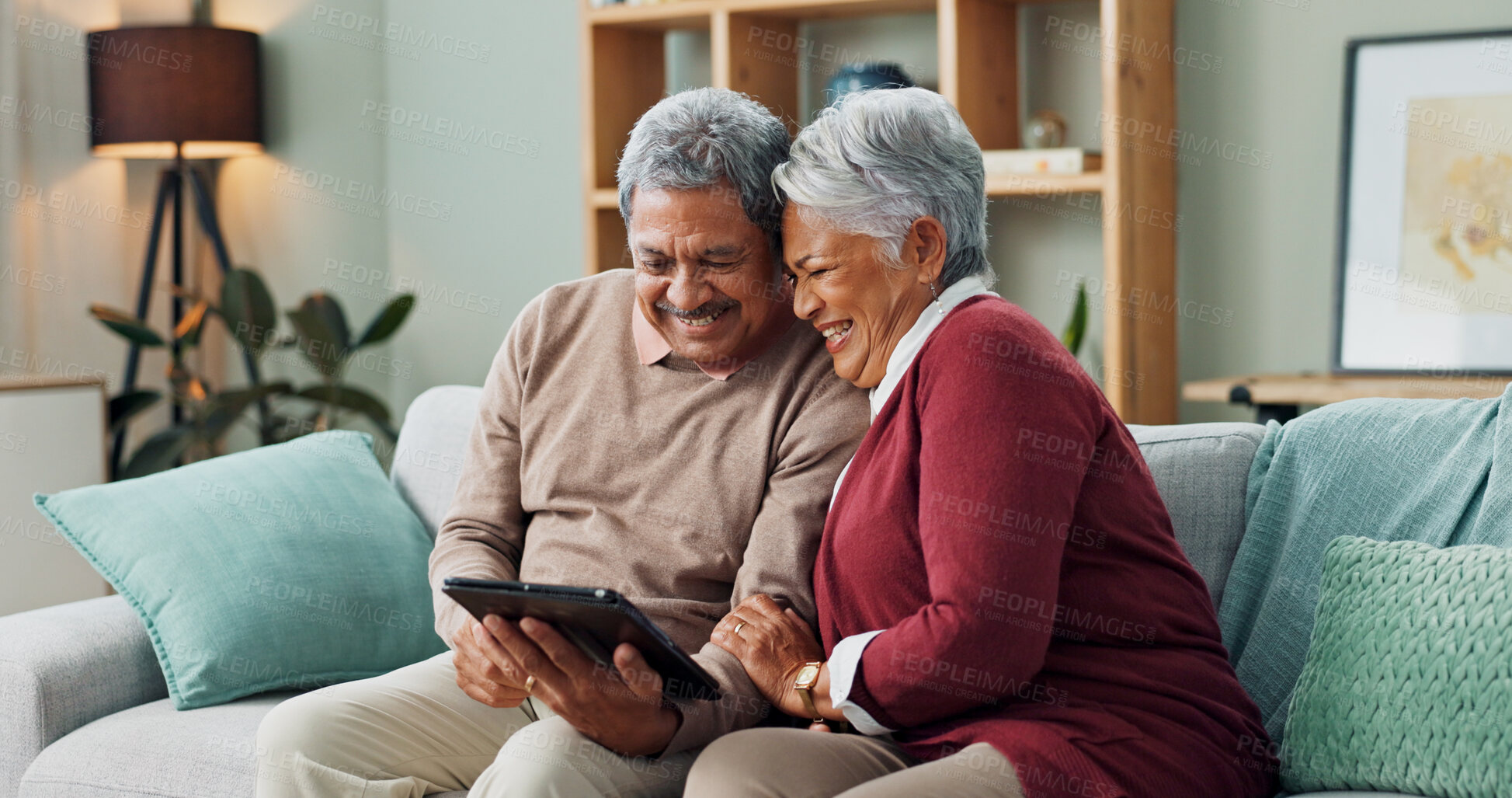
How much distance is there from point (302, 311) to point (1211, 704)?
2983 mm

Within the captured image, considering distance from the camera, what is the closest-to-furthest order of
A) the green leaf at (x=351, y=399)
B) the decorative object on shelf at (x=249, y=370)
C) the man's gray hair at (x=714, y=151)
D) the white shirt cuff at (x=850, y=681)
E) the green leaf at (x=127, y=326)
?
Result: the white shirt cuff at (x=850, y=681), the man's gray hair at (x=714, y=151), the green leaf at (x=127, y=326), the decorative object on shelf at (x=249, y=370), the green leaf at (x=351, y=399)

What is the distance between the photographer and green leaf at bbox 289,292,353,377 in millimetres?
3834

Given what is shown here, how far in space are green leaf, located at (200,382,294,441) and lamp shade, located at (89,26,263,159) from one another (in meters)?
0.73

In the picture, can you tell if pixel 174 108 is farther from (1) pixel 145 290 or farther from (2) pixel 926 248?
(2) pixel 926 248

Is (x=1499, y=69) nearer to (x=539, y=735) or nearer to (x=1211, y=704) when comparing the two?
(x=1211, y=704)

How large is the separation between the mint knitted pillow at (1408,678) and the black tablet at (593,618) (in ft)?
2.30

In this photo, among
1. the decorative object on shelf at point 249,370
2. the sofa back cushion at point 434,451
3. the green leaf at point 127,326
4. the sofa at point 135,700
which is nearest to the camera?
the sofa at point 135,700

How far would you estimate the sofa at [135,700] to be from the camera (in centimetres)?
184

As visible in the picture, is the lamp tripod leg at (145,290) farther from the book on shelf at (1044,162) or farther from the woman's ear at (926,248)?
the woman's ear at (926,248)

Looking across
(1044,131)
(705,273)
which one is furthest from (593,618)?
(1044,131)

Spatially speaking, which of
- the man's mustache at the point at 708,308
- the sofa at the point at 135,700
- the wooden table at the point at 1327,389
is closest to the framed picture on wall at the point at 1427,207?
the wooden table at the point at 1327,389

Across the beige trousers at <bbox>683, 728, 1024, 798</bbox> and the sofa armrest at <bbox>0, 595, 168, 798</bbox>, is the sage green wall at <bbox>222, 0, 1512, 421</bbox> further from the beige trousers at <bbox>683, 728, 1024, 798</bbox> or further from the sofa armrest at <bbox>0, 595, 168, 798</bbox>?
the sofa armrest at <bbox>0, 595, 168, 798</bbox>

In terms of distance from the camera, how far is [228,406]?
3.79m

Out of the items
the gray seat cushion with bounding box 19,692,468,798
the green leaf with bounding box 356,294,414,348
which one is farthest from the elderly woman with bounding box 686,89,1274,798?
the green leaf with bounding box 356,294,414,348
